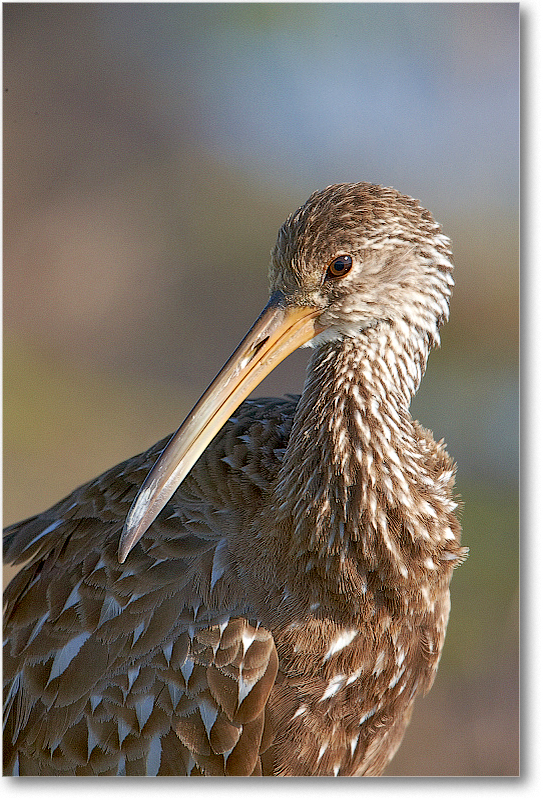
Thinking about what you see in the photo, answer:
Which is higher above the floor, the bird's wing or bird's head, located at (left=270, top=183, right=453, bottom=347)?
bird's head, located at (left=270, top=183, right=453, bottom=347)

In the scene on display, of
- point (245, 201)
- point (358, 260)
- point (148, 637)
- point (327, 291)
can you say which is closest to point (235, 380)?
point (327, 291)

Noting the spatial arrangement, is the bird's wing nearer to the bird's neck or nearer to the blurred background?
the bird's neck

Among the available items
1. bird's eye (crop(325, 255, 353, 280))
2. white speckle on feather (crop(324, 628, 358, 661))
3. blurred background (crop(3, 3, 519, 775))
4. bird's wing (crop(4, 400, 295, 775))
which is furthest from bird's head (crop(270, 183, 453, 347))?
white speckle on feather (crop(324, 628, 358, 661))

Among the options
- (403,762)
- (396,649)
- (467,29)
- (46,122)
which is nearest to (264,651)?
(396,649)

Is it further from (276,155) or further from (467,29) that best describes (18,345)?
(467,29)

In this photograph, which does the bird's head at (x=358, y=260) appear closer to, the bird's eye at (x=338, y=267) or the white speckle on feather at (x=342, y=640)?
the bird's eye at (x=338, y=267)

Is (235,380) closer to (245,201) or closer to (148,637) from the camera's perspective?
(148,637)
